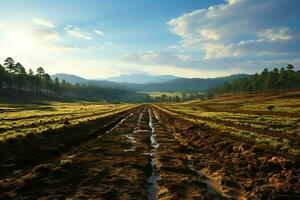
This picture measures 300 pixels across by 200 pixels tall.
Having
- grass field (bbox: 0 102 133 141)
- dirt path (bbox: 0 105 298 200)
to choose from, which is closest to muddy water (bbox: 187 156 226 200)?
dirt path (bbox: 0 105 298 200)

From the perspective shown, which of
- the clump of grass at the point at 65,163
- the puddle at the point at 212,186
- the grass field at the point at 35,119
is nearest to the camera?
the puddle at the point at 212,186

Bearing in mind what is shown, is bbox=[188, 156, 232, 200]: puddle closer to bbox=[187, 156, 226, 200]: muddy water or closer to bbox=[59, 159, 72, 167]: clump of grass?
bbox=[187, 156, 226, 200]: muddy water

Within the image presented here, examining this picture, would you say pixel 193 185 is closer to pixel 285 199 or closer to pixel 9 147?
pixel 285 199

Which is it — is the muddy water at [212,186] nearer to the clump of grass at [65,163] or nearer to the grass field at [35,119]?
the clump of grass at [65,163]

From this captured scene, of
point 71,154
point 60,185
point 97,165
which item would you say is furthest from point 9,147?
point 60,185

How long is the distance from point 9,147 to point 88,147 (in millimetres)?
6082

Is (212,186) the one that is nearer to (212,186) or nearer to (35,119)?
(212,186)

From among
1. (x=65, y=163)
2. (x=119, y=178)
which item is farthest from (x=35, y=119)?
(x=119, y=178)

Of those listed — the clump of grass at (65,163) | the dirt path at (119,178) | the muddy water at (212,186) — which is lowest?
the muddy water at (212,186)

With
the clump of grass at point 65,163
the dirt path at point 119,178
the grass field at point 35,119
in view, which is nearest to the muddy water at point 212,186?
the dirt path at point 119,178

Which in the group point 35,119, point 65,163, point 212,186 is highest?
point 65,163

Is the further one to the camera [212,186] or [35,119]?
[35,119]

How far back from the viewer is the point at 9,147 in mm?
24797

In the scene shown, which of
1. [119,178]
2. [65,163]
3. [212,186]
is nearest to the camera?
Answer: [212,186]
